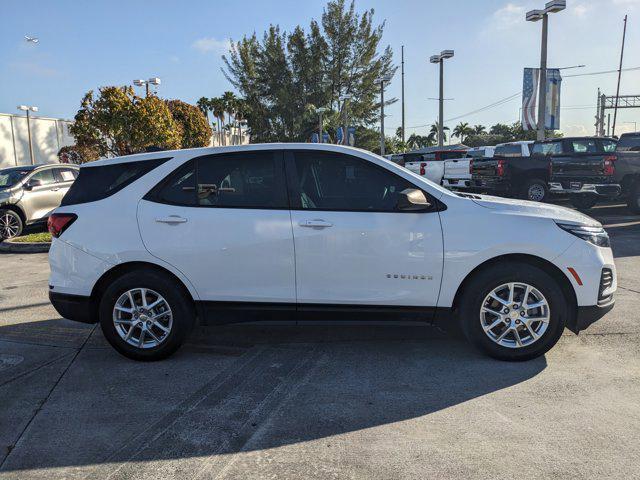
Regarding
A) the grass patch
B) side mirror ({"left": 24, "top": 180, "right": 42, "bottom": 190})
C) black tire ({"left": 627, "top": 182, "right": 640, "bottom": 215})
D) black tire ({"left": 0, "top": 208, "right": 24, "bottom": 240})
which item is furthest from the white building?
black tire ({"left": 627, "top": 182, "right": 640, "bottom": 215})

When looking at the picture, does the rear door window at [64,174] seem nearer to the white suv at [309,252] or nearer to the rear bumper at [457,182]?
the white suv at [309,252]

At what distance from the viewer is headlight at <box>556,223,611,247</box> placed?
4.30 m

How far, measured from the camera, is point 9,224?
12.0 m

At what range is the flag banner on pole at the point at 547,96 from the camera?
72.4 ft

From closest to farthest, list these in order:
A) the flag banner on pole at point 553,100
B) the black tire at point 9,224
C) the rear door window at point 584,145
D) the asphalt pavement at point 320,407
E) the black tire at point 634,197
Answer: the asphalt pavement at point 320,407
the black tire at point 9,224
the black tire at point 634,197
the rear door window at point 584,145
the flag banner on pole at point 553,100

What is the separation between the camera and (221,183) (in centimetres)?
450

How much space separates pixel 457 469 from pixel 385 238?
6.05ft

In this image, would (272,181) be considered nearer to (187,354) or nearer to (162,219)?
(162,219)

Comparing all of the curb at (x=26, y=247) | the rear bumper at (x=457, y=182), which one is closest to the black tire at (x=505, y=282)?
the curb at (x=26, y=247)

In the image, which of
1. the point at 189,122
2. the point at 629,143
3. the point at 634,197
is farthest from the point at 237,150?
the point at 189,122

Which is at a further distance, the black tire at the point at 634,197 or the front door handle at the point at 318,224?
the black tire at the point at 634,197

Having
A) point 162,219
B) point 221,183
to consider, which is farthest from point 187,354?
point 221,183

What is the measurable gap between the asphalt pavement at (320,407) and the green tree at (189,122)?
3111cm

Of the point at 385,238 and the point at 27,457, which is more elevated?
the point at 385,238
